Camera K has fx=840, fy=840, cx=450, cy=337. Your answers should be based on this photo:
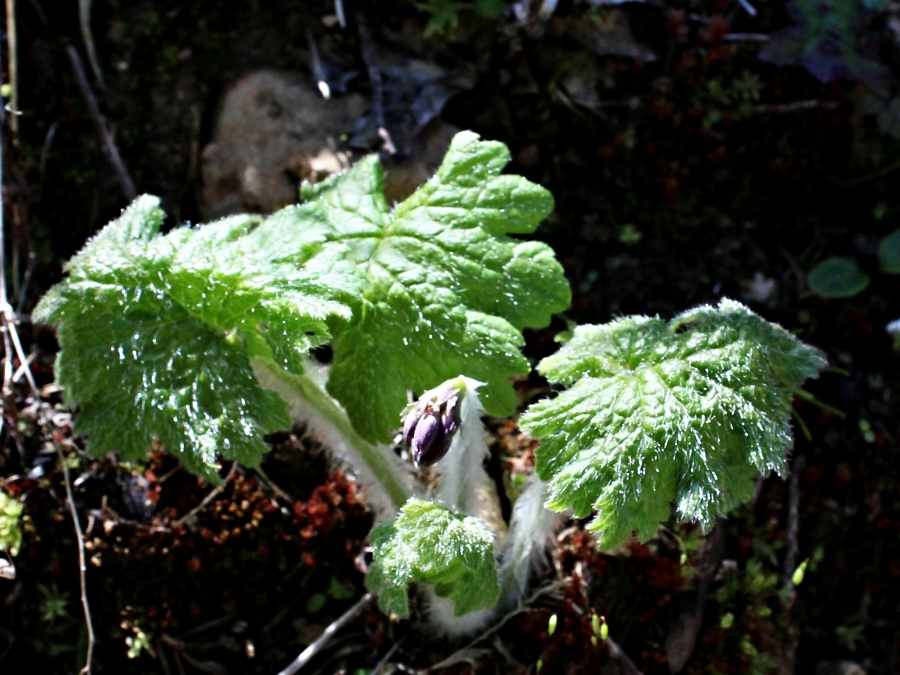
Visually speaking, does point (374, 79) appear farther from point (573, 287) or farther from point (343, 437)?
point (343, 437)

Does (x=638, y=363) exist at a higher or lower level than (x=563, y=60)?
lower

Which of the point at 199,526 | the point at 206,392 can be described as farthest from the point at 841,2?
the point at 199,526

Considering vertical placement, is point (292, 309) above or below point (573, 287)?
above

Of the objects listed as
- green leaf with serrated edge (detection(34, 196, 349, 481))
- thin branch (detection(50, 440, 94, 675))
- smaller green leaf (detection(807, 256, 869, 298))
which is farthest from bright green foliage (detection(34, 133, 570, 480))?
smaller green leaf (detection(807, 256, 869, 298))

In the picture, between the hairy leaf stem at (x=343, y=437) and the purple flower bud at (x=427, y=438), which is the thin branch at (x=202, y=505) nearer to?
the hairy leaf stem at (x=343, y=437)

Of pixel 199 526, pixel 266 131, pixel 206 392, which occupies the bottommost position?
pixel 199 526

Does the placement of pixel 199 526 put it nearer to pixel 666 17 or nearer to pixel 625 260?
pixel 625 260

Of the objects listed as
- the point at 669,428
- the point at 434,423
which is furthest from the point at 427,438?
the point at 669,428
